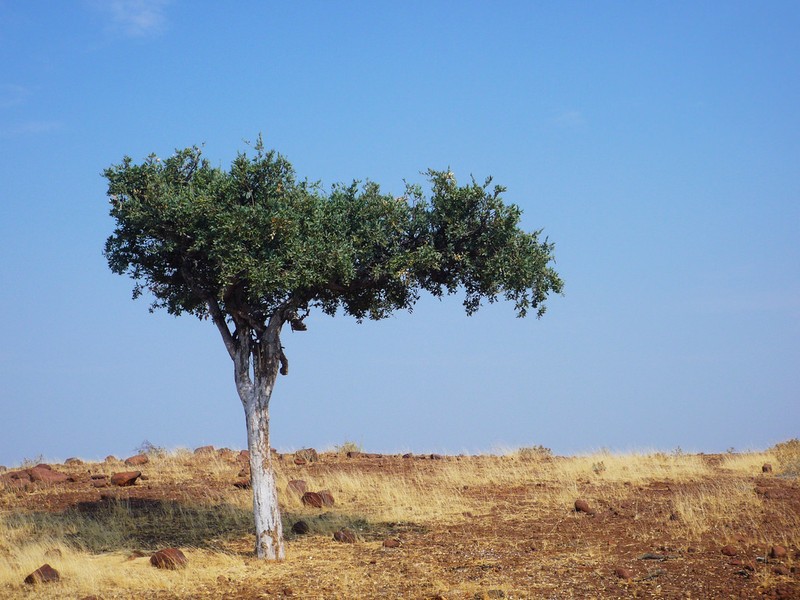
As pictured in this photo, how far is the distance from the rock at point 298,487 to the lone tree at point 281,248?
730 centimetres

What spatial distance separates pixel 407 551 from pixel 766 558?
7.26m

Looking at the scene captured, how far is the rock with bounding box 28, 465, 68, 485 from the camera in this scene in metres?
28.2

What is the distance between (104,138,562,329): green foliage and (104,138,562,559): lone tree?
0.10 feet

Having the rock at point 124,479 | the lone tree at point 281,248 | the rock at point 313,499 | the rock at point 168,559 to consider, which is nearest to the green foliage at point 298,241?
the lone tree at point 281,248

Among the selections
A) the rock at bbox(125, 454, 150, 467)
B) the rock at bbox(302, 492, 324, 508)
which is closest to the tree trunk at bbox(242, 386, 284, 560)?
the rock at bbox(302, 492, 324, 508)

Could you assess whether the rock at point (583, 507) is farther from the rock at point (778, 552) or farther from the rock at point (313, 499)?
the rock at point (313, 499)

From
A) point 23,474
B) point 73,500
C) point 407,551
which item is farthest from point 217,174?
point 23,474

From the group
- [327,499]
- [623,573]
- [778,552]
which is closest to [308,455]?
[327,499]

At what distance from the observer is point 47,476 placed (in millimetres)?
28484

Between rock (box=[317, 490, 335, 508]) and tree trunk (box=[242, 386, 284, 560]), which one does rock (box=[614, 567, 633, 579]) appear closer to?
tree trunk (box=[242, 386, 284, 560])

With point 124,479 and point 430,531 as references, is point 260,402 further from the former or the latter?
point 124,479

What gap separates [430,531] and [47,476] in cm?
1507

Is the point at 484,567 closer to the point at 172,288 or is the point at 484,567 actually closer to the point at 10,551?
the point at 172,288

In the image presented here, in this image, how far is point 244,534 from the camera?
21.0 metres
